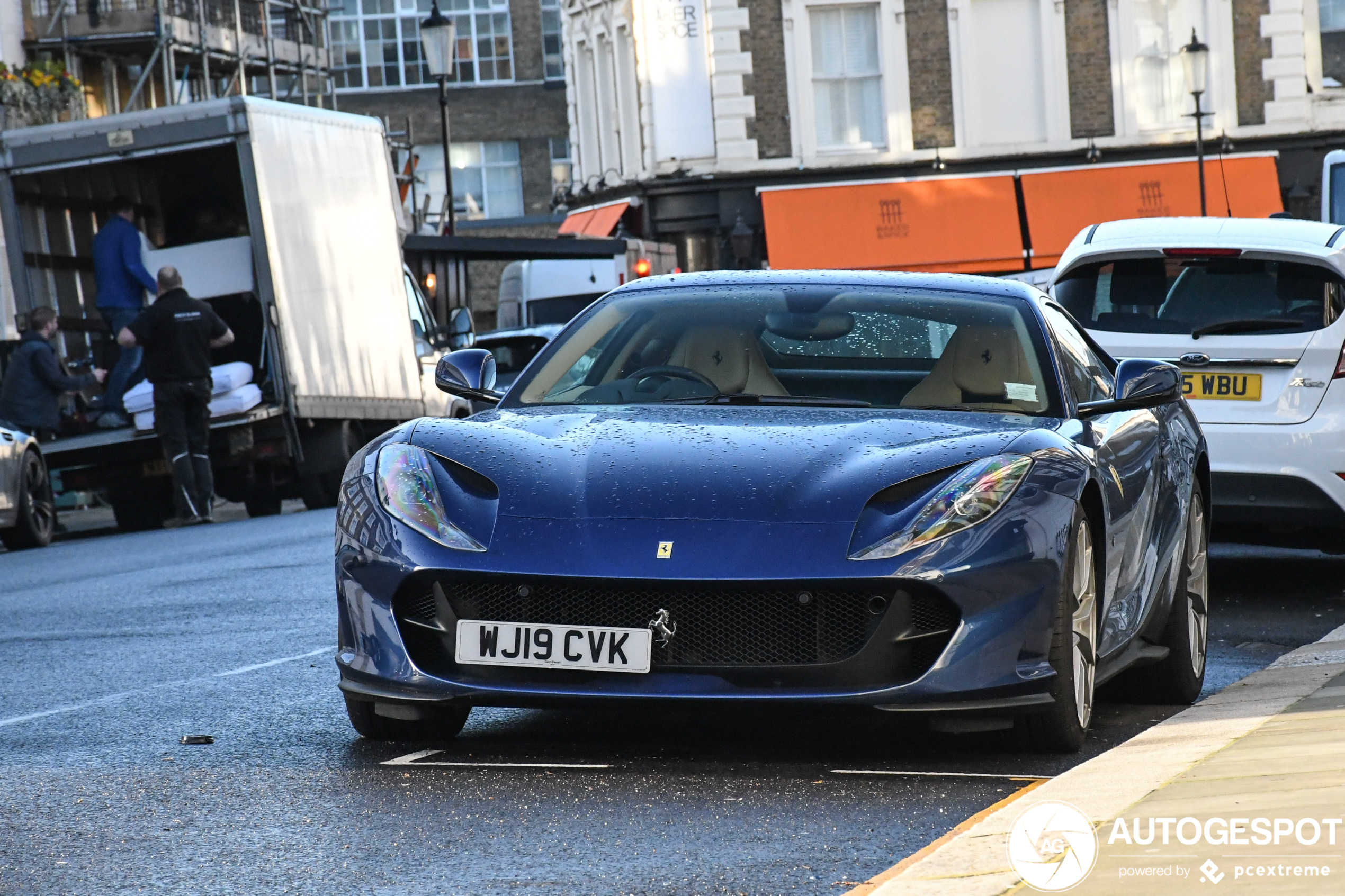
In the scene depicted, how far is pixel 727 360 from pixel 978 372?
0.77m

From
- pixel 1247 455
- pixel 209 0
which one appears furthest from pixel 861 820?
pixel 209 0

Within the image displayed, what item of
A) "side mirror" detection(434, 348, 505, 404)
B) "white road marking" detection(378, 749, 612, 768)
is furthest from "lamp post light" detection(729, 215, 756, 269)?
"white road marking" detection(378, 749, 612, 768)

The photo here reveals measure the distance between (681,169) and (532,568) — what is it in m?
36.5

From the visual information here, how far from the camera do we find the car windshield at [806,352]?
21.5 ft

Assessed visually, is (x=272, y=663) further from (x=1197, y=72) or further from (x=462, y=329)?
(x=1197, y=72)

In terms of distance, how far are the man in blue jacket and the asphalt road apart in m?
11.9

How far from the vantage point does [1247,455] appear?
9898mm

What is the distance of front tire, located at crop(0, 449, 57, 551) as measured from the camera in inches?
714

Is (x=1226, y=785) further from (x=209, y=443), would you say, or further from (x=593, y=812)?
(x=209, y=443)

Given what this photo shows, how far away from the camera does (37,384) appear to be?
19438mm

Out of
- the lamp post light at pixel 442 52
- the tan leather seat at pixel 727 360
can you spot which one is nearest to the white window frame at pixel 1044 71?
the lamp post light at pixel 442 52

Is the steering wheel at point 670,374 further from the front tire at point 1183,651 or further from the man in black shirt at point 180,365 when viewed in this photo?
the man in black shirt at point 180,365

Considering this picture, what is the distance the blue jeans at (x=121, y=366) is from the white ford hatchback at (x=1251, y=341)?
1201 cm

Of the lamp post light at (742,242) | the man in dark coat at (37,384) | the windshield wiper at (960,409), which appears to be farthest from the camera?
the lamp post light at (742,242)
